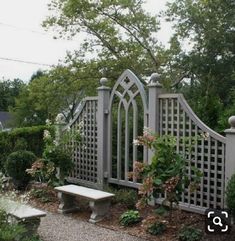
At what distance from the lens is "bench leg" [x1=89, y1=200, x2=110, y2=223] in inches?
212

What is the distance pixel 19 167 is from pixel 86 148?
4.33 ft

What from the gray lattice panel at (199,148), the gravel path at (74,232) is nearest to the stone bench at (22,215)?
the gravel path at (74,232)

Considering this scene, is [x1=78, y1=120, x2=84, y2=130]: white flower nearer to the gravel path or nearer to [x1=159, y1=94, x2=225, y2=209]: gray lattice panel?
[x1=159, y1=94, x2=225, y2=209]: gray lattice panel

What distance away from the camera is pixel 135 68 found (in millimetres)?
13234

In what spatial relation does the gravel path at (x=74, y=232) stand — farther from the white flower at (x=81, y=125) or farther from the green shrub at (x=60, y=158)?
the white flower at (x=81, y=125)

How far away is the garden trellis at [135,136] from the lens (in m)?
5.19

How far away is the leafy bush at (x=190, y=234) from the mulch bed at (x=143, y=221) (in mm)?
77

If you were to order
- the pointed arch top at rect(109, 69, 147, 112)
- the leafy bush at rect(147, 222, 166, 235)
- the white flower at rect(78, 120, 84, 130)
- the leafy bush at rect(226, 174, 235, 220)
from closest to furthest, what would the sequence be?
the leafy bush at rect(226, 174, 235, 220)
the leafy bush at rect(147, 222, 166, 235)
the pointed arch top at rect(109, 69, 147, 112)
the white flower at rect(78, 120, 84, 130)

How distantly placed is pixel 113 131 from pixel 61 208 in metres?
1.83

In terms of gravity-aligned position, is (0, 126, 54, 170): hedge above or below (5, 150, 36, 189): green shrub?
above

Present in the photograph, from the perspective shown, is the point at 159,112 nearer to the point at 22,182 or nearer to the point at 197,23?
the point at 22,182

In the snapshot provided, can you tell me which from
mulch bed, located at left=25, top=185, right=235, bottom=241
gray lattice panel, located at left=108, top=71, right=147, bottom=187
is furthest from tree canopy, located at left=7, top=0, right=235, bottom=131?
mulch bed, located at left=25, top=185, right=235, bottom=241

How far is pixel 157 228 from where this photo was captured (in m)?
4.78

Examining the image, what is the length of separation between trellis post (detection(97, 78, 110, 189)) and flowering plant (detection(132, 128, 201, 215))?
1926 millimetres
